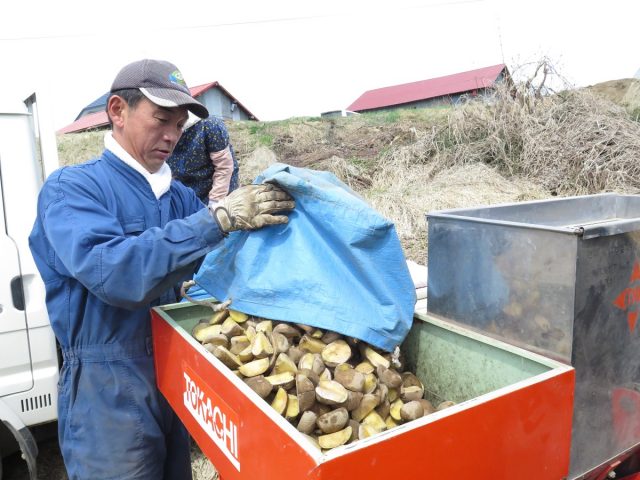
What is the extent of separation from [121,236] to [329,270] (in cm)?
59

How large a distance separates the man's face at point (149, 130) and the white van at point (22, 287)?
40.3 inches

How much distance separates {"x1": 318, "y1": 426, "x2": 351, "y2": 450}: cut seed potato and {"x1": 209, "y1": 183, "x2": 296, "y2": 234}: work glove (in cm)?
62

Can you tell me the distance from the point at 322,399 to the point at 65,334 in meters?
0.95

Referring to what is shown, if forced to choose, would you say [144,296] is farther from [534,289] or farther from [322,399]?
[534,289]

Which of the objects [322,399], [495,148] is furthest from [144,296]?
[495,148]

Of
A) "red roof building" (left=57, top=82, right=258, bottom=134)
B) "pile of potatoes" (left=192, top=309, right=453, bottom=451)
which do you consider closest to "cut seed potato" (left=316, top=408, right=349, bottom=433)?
"pile of potatoes" (left=192, top=309, right=453, bottom=451)

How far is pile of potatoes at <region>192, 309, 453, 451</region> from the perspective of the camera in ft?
3.74

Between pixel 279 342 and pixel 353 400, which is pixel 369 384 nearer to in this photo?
pixel 353 400

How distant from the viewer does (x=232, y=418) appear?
105cm

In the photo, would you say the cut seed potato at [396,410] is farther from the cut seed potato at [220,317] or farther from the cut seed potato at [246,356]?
the cut seed potato at [220,317]

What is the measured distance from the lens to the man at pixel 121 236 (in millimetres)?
1430

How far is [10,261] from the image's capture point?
7.63 ft

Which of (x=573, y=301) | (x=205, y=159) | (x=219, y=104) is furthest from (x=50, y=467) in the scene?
(x=219, y=104)

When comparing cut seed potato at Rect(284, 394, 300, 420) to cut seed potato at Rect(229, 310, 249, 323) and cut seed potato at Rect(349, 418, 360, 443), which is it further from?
cut seed potato at Rect(229, 310, 249, 323)
